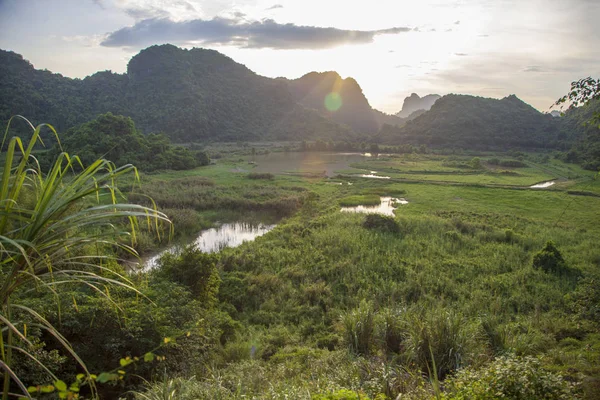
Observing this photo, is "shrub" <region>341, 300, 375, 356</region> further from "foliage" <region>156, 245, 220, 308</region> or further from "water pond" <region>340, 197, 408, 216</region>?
"water pond" <region>340, 197, 408, 216</region>

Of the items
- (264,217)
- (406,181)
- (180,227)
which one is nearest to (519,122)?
(406,181)

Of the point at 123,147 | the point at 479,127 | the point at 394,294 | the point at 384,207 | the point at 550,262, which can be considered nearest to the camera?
the point at 394,294

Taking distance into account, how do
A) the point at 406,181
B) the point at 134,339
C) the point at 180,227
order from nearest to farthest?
the point at 134,339 < the point at 180,227 < the point at 406,181

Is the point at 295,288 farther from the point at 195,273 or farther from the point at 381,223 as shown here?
the point at 381,223

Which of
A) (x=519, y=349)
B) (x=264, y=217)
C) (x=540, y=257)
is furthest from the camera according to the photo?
(x=264, y=217)

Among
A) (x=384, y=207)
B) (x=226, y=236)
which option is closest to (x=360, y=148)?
(x=384, y=207)

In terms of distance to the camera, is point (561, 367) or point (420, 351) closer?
point (561, 367)

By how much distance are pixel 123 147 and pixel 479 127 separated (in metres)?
83.9

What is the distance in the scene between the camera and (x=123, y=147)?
3956cm

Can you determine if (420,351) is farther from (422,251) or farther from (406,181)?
(406,181)

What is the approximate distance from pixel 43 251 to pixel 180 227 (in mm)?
16719

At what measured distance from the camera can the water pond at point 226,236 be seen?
54.1 ft

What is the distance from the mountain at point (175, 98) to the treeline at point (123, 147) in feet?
76.2

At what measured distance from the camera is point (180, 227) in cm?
1866
